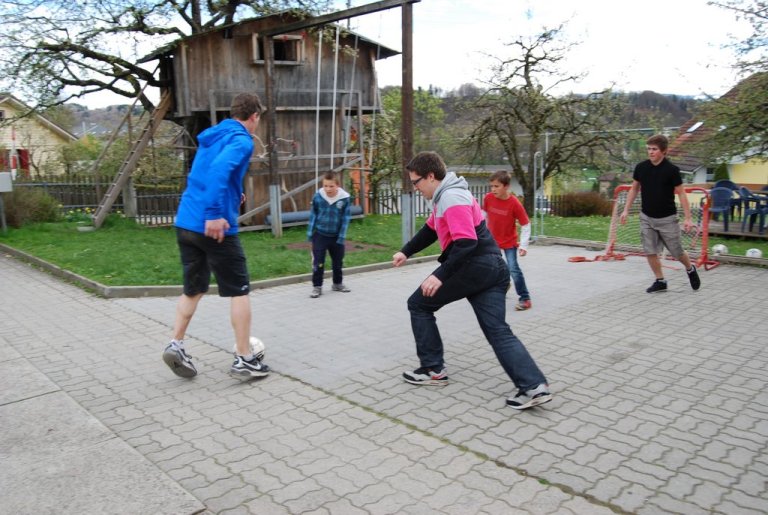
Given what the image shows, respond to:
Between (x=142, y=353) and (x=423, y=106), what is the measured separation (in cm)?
4311

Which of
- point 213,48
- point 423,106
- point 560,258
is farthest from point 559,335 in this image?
point 423,106

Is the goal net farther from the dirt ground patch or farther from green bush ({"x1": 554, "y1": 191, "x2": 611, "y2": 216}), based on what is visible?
green bush ({"x1": 554, "y1": 191, "x2": 611, "y2": 216})

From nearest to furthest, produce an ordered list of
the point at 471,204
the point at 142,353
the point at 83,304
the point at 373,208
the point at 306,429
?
1. the point at 306,429
2. the point at 471,204
3. the point at 142,353
4. the point at 83,304
5. the point at 373,208

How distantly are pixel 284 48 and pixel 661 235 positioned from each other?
11143mm

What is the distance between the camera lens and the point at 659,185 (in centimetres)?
775

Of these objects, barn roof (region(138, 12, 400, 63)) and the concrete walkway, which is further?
barn roof (region(138, 12, 400, 63))

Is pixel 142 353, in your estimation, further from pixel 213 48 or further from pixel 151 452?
pixel 213 48

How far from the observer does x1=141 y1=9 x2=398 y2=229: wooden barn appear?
1432 centimetres

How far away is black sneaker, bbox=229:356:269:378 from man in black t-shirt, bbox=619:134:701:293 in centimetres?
552

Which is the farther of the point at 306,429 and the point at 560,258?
the point at 560,258

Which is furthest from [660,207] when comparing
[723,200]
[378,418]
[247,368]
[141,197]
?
[141,197]

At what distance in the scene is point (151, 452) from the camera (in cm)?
366

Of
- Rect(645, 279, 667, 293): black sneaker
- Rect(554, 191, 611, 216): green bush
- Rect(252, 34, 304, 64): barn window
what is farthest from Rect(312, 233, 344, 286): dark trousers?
Rect(554, 191, 611, 216): green bush

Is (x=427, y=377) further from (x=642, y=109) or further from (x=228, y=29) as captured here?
(x=642, y=109)
